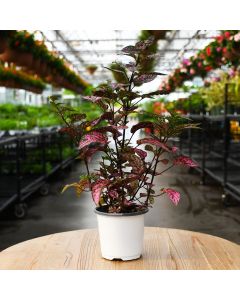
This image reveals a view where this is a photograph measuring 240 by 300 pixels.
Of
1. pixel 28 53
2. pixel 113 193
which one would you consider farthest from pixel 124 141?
pixel 28 53

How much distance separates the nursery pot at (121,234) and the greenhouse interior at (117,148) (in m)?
0.04

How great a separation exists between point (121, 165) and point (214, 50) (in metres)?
4.95

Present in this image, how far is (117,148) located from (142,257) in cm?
34

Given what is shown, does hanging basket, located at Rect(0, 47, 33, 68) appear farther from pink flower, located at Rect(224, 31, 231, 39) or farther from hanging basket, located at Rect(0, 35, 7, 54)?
pink flower, located at Rect(224, 31, 231, 39)

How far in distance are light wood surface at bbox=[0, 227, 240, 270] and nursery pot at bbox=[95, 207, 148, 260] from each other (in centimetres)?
3

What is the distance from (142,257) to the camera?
147 cm

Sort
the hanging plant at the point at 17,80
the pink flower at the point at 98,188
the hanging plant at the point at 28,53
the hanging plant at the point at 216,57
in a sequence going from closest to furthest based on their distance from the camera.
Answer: the pink flower at the point at 98,188
the hanging plant at the point at 216,57
the hanging plant at the point at 28,53
the hanging plant at the point at 17,80

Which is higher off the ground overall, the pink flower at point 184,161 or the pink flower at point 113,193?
the pink flower at point 184,161

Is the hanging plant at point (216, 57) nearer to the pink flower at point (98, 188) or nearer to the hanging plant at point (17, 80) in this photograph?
the pink flower at point (98, 188)

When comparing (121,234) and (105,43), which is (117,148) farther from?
(105,43)

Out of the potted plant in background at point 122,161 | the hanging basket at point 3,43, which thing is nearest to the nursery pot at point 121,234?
the potted plant in background at point 122,161

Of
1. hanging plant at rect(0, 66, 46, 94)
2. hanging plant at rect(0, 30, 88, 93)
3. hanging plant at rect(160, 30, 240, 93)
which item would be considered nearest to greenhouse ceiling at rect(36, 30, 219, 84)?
hanging plant at rect(160, 30, 240, 93)

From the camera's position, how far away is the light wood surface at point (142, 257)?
140cm
